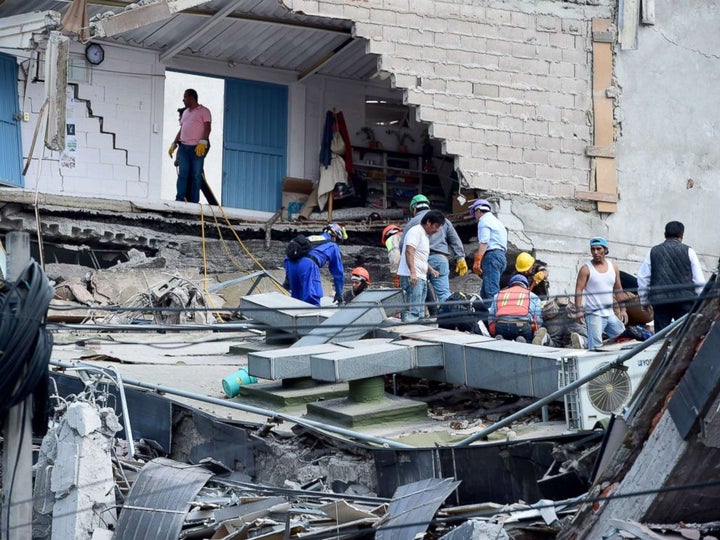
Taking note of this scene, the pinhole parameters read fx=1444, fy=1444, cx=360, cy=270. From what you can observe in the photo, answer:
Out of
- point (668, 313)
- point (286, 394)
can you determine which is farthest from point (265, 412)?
point (668, 313)

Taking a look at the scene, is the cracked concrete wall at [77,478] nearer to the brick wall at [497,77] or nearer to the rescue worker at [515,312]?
the rescue worker at [515,312]

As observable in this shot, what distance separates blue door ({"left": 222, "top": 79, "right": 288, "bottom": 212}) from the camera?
2156 centimetres

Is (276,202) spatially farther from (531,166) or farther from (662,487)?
(662,487)

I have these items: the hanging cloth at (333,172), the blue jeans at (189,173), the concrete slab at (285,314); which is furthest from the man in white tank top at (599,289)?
the blue jeans at (189,173)

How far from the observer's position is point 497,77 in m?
19.9

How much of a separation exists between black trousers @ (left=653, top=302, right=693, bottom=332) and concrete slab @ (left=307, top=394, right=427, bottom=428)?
2.23 metres

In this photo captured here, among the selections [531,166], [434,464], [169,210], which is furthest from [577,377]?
[169,210]

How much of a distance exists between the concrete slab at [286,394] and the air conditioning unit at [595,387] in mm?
2569

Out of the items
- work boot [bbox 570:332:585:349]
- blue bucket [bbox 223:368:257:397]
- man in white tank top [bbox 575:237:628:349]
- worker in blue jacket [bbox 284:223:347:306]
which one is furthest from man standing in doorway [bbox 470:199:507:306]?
blue bucket [bbox 223:368:257:397]

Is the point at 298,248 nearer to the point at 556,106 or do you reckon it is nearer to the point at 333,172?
the point at 333,172

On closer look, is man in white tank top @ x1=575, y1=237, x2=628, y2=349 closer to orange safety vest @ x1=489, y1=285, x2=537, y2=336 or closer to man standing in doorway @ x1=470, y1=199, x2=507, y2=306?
orange safety vest @ x1=489, y1=285, x2=537, y2=336

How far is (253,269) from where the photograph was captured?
20.4m

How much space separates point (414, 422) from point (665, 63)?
382 inches

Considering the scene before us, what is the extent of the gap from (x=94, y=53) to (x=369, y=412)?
31.3 feet
